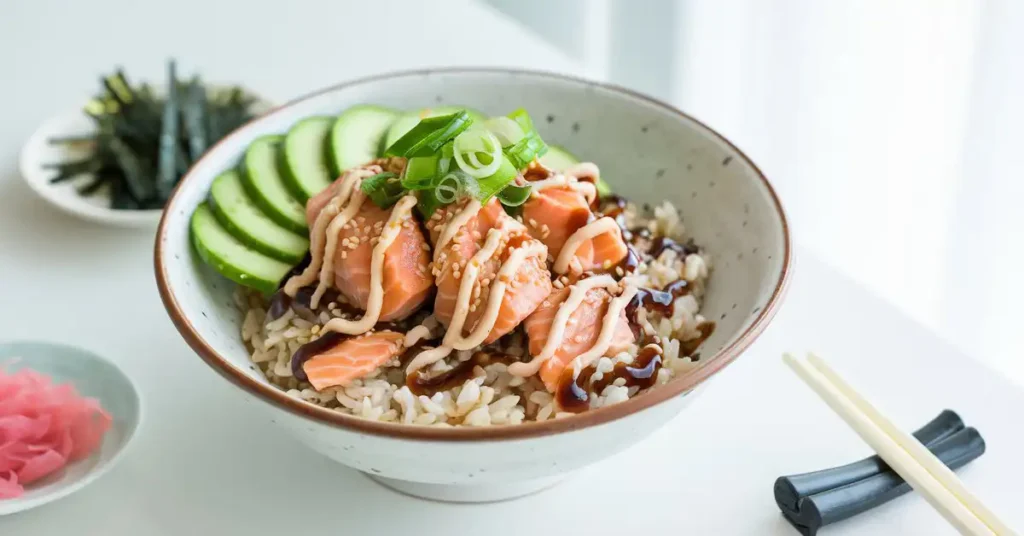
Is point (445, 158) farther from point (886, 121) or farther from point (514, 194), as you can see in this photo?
point (886, 121)

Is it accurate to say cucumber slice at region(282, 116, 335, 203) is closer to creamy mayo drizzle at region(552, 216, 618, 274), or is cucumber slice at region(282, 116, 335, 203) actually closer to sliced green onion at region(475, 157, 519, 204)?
sliced green onion at region(475, 157, 519, 204)

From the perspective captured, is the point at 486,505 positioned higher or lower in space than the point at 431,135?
lower

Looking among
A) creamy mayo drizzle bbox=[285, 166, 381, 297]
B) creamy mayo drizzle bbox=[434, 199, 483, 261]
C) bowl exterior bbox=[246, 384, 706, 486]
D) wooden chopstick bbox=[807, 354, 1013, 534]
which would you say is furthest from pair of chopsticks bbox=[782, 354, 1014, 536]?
creamy mayo drizzle bbox=[285, 166, 381, 297]

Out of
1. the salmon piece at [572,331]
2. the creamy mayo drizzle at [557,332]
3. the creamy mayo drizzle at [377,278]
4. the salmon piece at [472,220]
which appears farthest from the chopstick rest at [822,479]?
the creamy mayo drizzle at [377,278]

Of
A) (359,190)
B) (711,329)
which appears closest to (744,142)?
(711,329)

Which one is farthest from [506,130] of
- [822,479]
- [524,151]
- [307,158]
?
[822,479]

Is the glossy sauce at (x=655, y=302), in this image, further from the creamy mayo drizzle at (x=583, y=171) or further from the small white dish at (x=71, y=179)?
the small white dish at (x=71, y=179)
